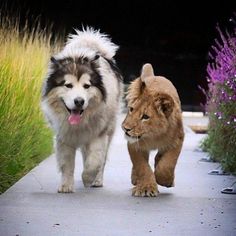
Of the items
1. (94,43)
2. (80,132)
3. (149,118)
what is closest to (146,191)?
(149,118)

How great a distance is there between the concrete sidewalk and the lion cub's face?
62cm

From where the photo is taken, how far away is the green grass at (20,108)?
7.21 meters

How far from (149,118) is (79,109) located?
2.29 feet

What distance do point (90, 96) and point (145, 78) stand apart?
659mm

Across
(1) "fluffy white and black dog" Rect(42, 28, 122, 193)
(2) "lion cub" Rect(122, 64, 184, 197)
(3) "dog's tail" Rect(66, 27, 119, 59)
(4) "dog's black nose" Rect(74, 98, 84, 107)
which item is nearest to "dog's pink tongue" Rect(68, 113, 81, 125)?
(1) "fluffy white and black dog" Rect(42, 28, 122, 193)

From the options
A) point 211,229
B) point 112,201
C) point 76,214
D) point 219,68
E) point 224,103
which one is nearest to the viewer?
point 211,229

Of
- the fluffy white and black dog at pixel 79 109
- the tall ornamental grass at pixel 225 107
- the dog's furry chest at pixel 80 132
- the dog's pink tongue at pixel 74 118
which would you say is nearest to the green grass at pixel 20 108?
the fluffy white and black dog at pixel 79 109

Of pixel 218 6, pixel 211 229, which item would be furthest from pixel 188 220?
pixel 218 6

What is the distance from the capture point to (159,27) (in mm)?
17062

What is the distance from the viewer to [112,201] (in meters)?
6.36

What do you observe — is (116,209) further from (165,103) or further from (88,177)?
(165,103)

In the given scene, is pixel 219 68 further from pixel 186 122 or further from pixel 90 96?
pixel 186 122

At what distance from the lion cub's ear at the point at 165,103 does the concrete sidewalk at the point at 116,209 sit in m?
0.83

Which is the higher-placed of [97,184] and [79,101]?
[79,101]
